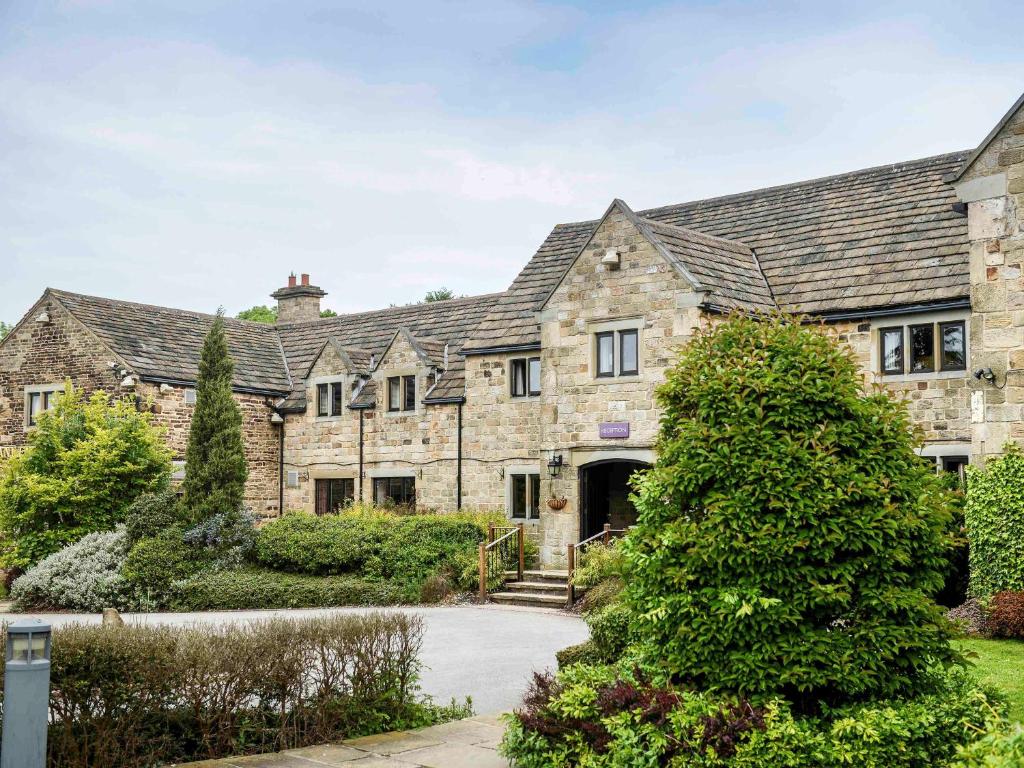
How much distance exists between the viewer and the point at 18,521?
2545 cm

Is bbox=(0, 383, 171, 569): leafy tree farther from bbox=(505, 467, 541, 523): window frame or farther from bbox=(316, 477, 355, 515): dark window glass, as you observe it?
bbox=(505, 467, 541, 523): window frame

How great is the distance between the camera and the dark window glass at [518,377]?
2667 cm

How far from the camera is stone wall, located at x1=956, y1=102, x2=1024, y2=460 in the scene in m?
17.7

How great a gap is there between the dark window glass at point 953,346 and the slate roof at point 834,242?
586 mm

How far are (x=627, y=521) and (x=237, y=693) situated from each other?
17.1m

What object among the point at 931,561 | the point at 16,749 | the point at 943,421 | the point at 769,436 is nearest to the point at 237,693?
the point at 16,749

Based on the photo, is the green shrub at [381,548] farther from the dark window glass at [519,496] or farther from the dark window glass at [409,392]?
the dark window glass at [409,392]

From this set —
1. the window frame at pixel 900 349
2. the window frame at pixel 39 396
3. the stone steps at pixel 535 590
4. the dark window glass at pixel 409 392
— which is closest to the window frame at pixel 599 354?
the stone steps at pixel 535 590

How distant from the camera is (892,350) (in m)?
21.4

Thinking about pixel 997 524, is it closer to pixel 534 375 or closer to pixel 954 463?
pixel 954 463

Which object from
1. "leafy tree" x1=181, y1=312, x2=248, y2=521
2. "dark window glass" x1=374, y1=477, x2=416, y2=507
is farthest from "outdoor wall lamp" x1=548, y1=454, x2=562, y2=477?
"leafy tree" x1=181, y1=312, x2=248, y2=521

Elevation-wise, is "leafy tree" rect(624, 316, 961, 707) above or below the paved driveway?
above

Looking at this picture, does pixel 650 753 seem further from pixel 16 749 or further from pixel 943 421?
pixel 943 421

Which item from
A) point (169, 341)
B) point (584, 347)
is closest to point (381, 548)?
point (584, 347)
